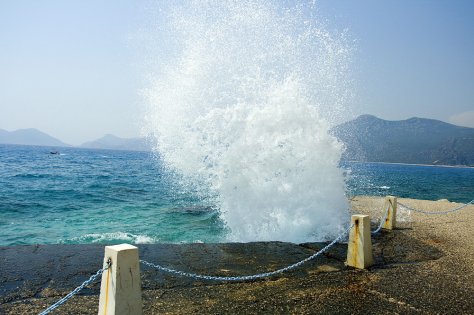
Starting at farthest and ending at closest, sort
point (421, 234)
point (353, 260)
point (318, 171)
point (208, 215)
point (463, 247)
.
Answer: point (208, 215) < point (318, 171) < point (421, 234) < point (463, 247) < point (353, 260)

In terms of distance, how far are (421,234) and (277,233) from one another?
4116 millimetres

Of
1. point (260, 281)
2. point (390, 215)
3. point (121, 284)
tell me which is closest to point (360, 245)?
point (260, 281)

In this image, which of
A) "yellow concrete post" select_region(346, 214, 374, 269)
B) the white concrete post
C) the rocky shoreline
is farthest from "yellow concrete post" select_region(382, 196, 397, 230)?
the white concrete post

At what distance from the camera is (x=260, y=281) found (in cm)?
522

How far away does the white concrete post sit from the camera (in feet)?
10.2

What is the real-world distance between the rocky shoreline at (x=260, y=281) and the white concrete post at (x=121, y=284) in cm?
98

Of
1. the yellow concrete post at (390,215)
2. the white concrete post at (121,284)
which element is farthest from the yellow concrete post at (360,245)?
the white concrete post at (121,284)

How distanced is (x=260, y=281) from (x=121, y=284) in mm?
2667

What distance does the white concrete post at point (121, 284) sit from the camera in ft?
10.2

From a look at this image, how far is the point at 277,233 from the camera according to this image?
10.2 metres

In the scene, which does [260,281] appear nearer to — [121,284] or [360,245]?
[360,245]

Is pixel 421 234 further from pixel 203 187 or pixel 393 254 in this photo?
pixel 203 187

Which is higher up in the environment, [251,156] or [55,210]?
[251,156]

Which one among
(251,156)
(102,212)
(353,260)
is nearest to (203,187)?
(102,212)
